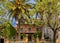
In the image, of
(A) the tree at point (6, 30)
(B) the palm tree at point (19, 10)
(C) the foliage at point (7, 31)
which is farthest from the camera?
(B) the palm tree at point (19, 10)

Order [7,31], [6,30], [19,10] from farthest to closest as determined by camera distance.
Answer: [19,10] < [7,31] < [6,30]

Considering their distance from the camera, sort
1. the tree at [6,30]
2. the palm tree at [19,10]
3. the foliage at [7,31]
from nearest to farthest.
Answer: the tree at [6,30] → the foliage at [7,31] → the palm tree at [19,10]

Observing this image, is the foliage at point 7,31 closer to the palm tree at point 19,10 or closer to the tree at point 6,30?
the tree at point 6,30

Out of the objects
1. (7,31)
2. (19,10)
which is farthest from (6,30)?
(19,10)

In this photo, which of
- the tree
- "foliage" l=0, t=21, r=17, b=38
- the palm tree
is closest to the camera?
the tree

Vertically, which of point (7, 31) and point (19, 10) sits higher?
point (19, 10)

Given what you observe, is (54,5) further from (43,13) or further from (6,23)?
(6,23)

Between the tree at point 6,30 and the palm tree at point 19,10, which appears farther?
the palm tree at point 19,10

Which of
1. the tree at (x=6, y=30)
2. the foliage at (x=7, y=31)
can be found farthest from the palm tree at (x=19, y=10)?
the tree at (x=6, y=30)

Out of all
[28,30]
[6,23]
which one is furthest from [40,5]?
[28,30]

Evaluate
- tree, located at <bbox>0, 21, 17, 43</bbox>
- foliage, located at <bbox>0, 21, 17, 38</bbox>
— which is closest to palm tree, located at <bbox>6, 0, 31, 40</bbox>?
foliage, located at <bbox>0, 21, 17, 38</bbox>

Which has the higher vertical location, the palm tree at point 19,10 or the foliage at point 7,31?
the palm tree at point 19,10

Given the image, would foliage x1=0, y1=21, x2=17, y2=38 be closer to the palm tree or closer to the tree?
the tree

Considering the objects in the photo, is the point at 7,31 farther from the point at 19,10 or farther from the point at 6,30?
the point at 19,10
